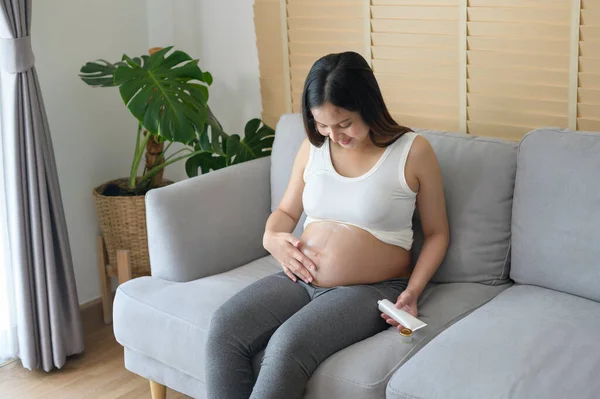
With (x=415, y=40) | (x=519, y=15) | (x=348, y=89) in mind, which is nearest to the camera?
(x=348, y=89)

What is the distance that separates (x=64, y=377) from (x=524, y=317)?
62.9 inches

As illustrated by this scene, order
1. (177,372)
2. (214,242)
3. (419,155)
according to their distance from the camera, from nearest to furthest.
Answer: (419,155) < (177,372) < (214,242)

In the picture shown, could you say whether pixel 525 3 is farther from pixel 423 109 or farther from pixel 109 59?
pixel 109 59

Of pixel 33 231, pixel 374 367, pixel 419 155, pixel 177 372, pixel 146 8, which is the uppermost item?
pixel 146 8

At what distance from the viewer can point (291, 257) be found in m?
2.14

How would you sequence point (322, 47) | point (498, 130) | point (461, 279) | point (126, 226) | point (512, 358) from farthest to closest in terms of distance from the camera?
point (126, 226)
point (322, 47)
point (498, 130)
point (461, 279)
point (512, 358)

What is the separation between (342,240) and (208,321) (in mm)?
408

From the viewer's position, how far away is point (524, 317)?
195cm

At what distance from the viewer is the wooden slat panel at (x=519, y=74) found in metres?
2.33

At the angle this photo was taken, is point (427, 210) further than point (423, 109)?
No

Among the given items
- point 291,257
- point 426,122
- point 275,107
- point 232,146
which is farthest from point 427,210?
point 275,107

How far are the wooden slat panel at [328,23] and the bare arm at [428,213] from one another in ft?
2.45

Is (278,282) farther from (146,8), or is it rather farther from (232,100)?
(146,8)

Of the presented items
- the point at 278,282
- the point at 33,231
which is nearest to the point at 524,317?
the point at 278,282
